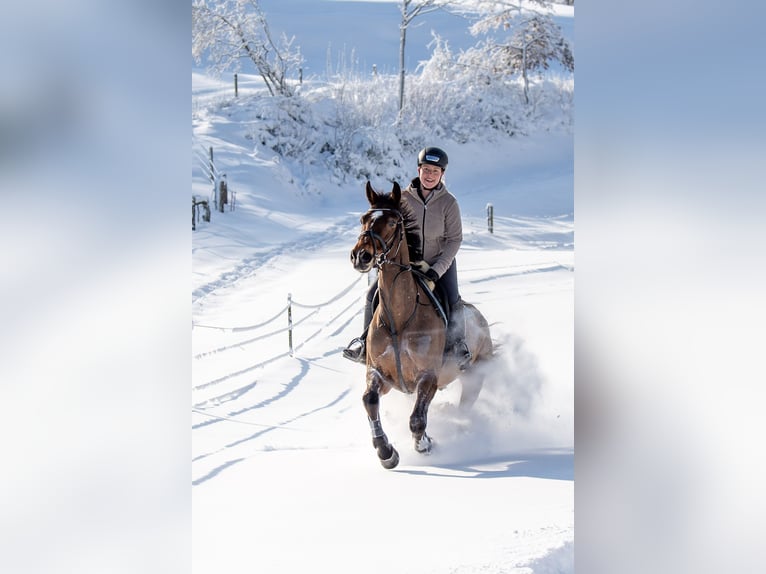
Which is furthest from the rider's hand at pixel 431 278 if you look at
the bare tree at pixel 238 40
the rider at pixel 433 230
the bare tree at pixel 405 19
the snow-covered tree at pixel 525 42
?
the snow-covered tree at pixel 525 42

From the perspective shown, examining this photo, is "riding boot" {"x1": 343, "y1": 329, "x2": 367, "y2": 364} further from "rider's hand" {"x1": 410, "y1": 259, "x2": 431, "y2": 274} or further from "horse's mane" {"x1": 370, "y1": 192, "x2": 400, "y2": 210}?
"horse's mane" {"x1": 370, "y1": 192, "x2": 400, "y2": 210}

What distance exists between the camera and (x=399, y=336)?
5254mm

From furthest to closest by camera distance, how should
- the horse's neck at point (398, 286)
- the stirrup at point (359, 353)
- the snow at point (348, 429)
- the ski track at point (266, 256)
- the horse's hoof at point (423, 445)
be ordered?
the ski track at point (266, 256), the stirrup at point (359, 353), the horse's hoof at point (423, 445), the horse's neck at point (398, 286), the snow at point (348, 429)

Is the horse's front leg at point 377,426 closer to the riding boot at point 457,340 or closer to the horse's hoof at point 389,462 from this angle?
the horse's hoof at point 389,462

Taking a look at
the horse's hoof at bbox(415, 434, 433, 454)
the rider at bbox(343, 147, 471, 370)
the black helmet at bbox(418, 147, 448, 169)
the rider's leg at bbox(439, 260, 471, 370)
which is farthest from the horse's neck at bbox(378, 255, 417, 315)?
the horse's hoof at bbox(415, 434, 433, 454)

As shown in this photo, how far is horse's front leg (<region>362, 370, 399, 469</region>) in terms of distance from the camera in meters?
4.95

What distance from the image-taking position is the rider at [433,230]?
5355mm

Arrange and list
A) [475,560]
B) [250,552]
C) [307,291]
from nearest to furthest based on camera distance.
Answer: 1. [475,560]
2. [250,552]
3. [307,291]

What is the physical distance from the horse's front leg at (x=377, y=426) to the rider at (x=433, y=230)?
400 millimetres

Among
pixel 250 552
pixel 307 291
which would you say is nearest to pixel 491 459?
pixel 250 552

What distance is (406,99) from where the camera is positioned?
2755 cm
